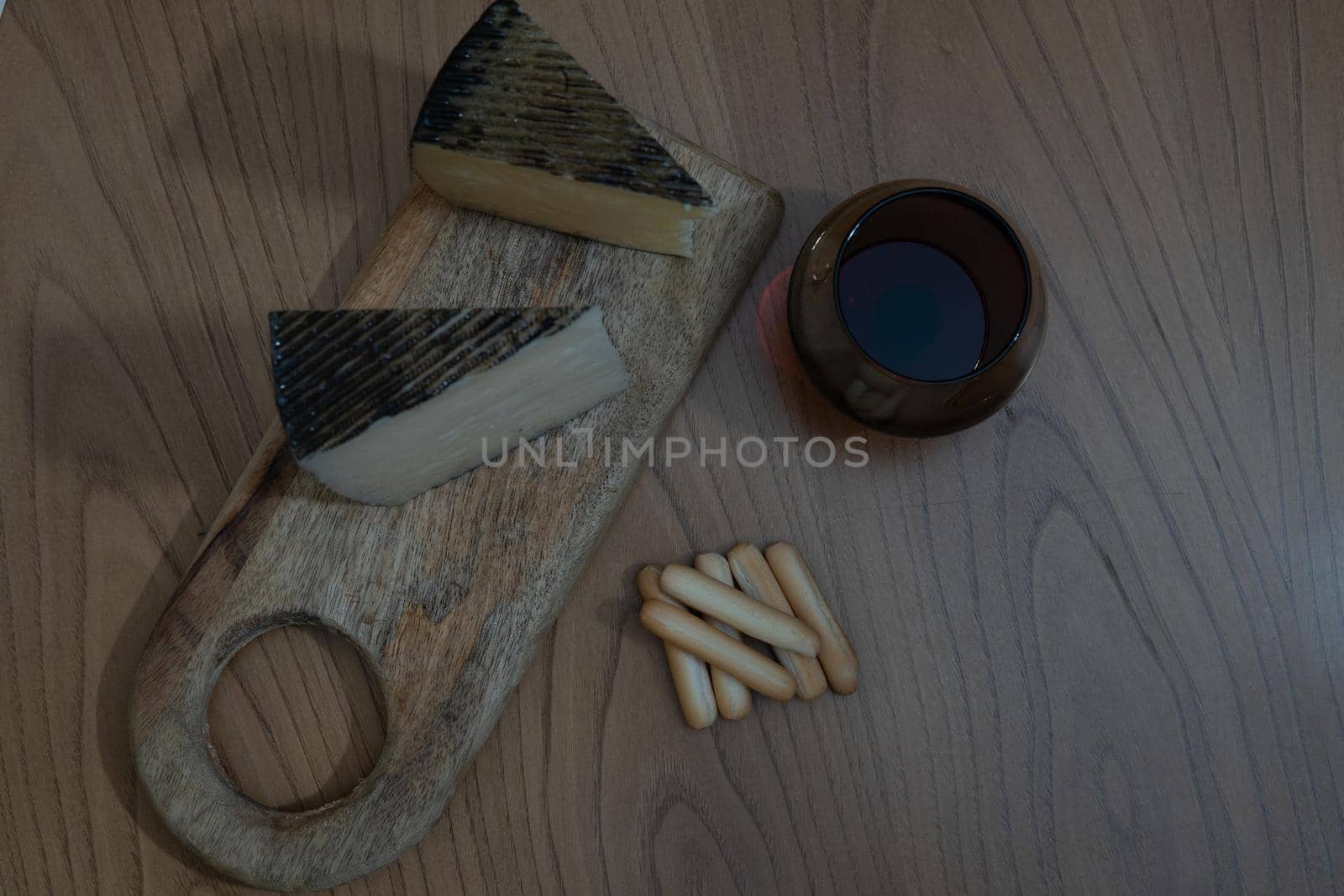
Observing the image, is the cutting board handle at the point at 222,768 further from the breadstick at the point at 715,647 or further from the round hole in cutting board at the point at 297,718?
the breadstick at the point at 715,647

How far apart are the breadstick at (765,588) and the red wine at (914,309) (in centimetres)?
17

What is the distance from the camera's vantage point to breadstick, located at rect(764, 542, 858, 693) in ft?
2.23

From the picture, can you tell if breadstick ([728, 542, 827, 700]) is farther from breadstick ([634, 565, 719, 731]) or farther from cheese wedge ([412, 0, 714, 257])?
cheese wedge ([412, 0, 714, 257])

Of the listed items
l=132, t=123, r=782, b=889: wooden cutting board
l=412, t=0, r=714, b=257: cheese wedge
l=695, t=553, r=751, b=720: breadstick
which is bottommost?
l=695, t=553, r=751, b=720: breadstick

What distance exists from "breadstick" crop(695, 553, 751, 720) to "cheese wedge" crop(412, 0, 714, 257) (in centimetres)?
25

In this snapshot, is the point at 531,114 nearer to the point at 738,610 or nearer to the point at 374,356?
the point at 374,356

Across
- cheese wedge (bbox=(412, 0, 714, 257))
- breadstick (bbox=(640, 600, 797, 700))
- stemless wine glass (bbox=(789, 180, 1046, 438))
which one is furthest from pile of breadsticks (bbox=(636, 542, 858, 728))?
cheese wedge (bbox=(412, 0, 714, 257))

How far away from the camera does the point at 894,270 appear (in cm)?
66

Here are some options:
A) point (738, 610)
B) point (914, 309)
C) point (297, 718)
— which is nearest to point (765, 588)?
point (738, 610)

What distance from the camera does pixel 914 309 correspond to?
65 centimetres

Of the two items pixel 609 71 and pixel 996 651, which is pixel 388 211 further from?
pixel 996 651

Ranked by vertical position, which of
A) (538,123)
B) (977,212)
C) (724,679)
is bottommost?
(724,679)

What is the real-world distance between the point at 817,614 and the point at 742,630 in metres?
0.06

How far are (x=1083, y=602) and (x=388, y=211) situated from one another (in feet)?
2.02
